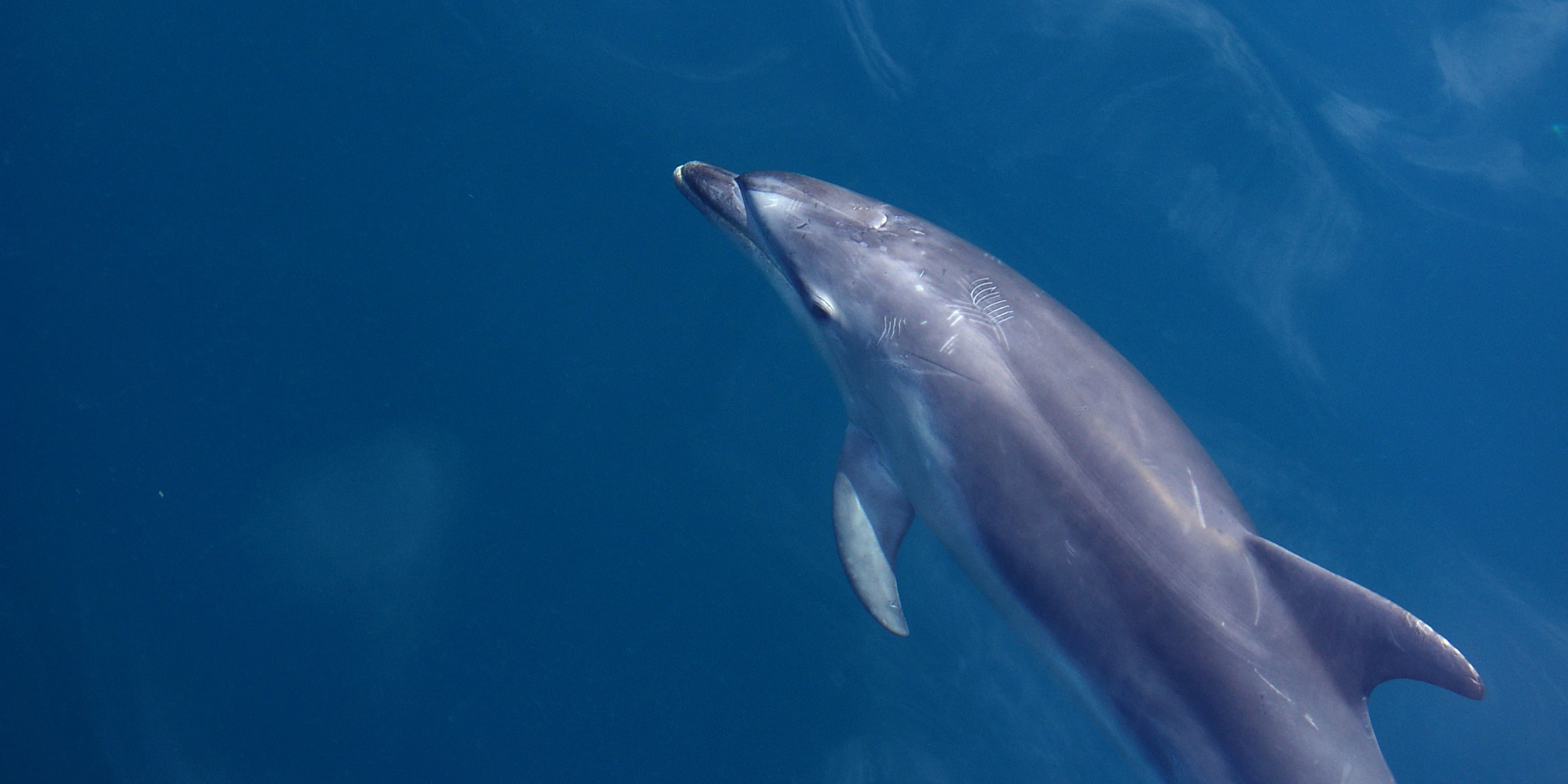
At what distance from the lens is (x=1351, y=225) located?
686 cm

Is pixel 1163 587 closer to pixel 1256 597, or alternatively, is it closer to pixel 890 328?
pixel 1256 597

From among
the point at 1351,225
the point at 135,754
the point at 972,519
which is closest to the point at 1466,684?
the point at 972,519

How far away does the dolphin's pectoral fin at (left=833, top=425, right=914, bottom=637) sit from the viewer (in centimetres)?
461

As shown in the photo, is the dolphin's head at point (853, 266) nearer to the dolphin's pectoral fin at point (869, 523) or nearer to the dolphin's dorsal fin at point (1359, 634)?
the dolphin's pectoral fin at point (869, 523)

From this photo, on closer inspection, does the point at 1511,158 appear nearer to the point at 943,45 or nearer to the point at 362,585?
the point at 943,45

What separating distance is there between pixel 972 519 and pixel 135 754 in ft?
20.0

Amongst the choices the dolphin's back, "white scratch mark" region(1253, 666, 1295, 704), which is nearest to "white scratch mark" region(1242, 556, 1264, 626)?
the dolphin's back

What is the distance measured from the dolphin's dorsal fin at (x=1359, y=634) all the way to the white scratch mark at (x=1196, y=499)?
0.17 m

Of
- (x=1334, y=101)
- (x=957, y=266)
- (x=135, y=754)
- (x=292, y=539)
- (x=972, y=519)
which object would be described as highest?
(x=1334, y=101)

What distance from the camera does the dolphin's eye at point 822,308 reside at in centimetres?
416

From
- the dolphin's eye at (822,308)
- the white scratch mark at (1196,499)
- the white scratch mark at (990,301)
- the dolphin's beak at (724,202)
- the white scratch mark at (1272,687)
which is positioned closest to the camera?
the white scratch mark at (1272,687)

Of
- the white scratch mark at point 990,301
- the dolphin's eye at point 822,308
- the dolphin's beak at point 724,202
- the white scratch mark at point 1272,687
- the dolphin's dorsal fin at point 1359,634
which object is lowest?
the white scratch mark at point 1272,687

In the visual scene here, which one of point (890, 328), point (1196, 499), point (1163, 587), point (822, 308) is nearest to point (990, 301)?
point (890, 328)

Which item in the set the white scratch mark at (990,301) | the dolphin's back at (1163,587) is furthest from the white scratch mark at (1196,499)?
the white scratch mark at (990,301)
